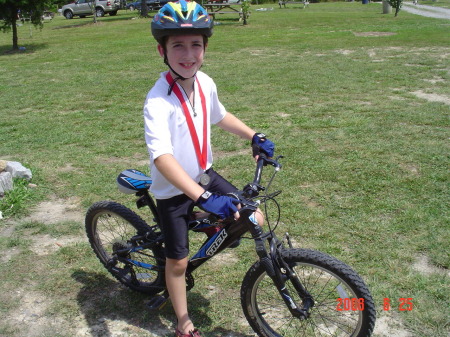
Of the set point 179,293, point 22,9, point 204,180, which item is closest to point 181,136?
point 204,180

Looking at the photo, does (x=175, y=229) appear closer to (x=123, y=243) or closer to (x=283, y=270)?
(x=283, y=270)

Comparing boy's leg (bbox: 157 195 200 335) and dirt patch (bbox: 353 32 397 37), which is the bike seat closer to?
boy's leg (bbox: 157 195 200 335)

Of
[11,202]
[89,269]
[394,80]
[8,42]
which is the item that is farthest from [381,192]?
[8,42]

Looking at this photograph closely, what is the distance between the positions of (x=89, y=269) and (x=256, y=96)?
6.06m

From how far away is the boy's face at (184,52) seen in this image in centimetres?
263

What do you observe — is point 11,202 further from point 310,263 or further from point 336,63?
point 336,63

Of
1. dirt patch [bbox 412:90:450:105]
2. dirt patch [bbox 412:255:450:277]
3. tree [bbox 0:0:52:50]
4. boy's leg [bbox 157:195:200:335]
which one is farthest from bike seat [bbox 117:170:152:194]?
tree [bbox 0:0:52:50]

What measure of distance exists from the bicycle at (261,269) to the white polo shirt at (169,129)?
33 centimetres

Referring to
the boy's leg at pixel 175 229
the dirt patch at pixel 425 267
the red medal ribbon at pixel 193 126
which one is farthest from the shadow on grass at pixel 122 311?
the dirt patch at pixel 425 267

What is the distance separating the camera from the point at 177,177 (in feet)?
8.06

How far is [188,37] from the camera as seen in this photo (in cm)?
262

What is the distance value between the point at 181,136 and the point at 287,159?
335 centimetres

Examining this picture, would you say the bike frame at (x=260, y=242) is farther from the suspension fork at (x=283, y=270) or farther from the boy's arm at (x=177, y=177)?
the boy's arm at (x=177, y=177)

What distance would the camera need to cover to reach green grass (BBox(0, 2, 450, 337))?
136 inches
